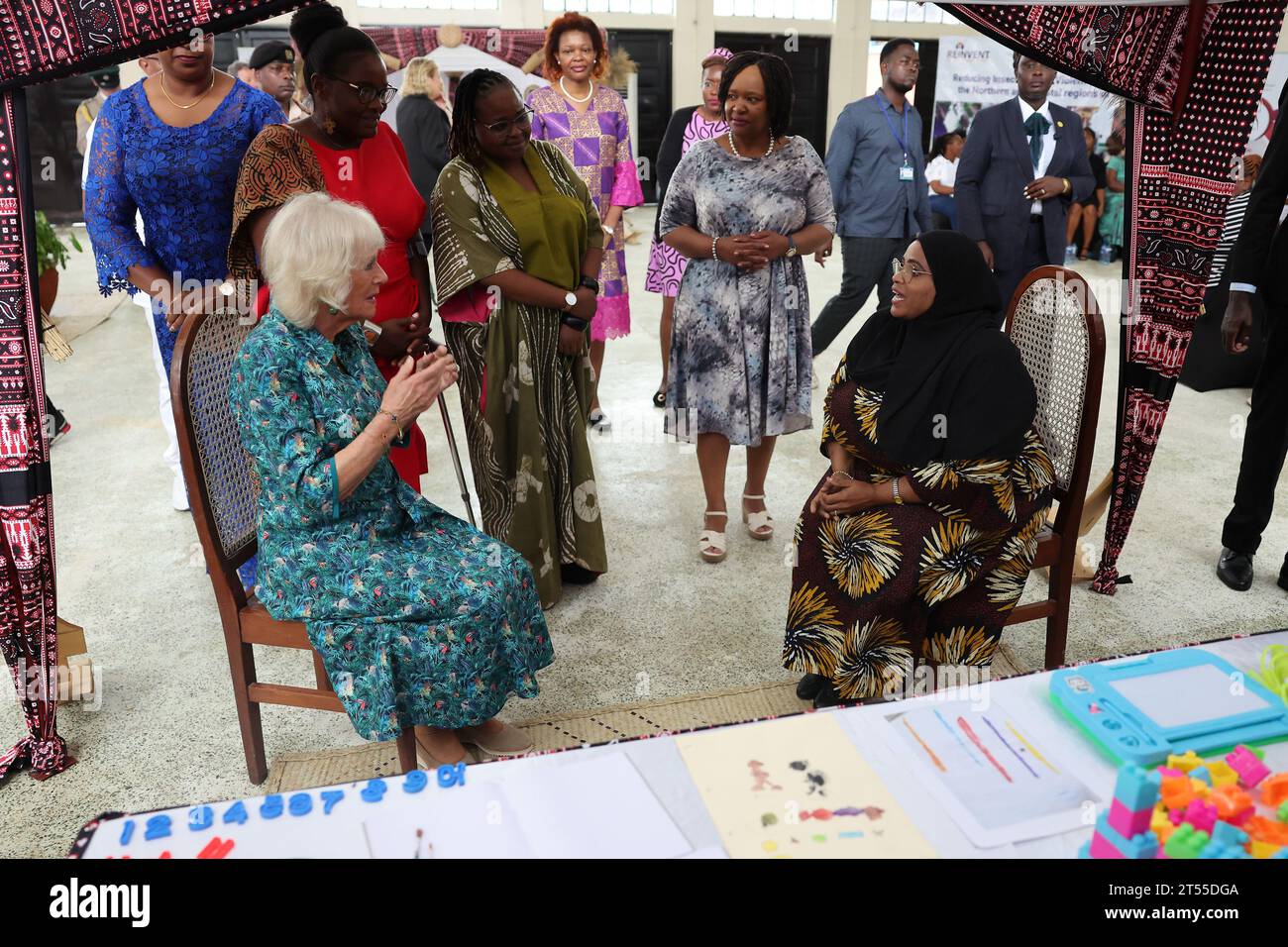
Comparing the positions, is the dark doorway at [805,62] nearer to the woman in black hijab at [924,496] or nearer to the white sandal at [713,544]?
the white sandal at [713,544]

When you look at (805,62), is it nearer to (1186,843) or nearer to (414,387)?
(414,387)

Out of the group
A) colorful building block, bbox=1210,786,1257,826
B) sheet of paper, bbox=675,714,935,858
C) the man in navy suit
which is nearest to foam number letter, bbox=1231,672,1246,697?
colorful building block, bbox=1210,786,1257,826

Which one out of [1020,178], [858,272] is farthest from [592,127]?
[1020,178]

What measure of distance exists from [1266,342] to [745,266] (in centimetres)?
163

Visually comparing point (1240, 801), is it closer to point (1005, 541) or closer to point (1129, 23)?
point (1005, 541)

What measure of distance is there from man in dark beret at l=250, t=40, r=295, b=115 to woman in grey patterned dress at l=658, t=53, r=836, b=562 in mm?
2081

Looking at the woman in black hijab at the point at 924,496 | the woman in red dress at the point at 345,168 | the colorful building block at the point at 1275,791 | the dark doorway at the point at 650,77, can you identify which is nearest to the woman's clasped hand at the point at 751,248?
the woman in black hijab at the point at 924,496

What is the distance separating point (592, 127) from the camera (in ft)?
13.3

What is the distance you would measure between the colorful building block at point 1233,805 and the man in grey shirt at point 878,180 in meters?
3.33

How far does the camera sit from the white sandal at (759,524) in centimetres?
344

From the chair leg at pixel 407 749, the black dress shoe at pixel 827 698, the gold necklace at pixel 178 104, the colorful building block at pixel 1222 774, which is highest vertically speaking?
the gold necklace at pixel 178 104

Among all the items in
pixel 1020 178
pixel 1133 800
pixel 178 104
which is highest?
pixel 178 104

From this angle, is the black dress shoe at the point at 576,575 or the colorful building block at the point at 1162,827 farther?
the black dress shoe at the point at 576,575

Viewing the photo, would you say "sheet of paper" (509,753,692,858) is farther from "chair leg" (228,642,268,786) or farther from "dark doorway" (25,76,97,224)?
"dark doorway" (25,76,97,224)
